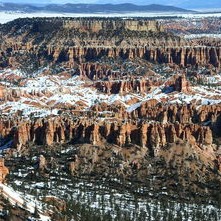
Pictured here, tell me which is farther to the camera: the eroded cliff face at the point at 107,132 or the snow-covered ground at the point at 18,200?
the eroded cliff face at the point at 107,132

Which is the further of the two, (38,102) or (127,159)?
(38,102)

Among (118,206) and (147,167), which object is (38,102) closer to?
(147,167)

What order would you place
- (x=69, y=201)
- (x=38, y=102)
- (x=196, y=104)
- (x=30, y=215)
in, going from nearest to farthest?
1. (x=30, y=215)
2. (x=69, y=201)
3. (x=196, y=104)
4. (x=38, y=102)

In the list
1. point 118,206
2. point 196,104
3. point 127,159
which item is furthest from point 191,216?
point 196,104

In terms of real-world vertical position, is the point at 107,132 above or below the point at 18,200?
below

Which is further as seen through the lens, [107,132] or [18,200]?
[107,132]

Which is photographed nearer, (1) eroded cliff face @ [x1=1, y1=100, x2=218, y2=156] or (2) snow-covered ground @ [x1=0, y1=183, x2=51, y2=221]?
(2) snow-covered ground @ [x1=0, y1=183, x2=51, y2=221]

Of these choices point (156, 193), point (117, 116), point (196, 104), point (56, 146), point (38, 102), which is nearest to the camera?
point (156, 193)

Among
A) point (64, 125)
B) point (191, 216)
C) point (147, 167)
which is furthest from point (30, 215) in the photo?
point (64, 125)

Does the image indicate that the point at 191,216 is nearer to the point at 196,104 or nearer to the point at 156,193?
the point at 156,193
